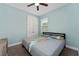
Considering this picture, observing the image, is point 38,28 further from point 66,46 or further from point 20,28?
point 66,46

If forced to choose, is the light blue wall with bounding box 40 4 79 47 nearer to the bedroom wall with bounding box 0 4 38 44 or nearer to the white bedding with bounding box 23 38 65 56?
the white bedding with bounding box 23 38 65 56

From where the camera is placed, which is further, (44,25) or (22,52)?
(44,25)

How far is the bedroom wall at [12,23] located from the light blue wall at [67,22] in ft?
1.30

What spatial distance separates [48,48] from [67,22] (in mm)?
580

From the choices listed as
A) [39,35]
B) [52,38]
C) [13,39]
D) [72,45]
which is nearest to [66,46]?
[72,45]

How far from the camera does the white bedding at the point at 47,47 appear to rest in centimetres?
124

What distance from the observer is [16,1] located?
4.33 feet

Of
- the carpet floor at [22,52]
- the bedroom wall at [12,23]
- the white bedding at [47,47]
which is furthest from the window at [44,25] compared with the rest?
the carpet floor at [22,52]

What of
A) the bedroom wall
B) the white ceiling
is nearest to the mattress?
the bedroom wall

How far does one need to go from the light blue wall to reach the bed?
0.35ft

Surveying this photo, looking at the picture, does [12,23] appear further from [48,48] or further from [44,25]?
[48,48]

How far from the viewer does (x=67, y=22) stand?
55.9 inches

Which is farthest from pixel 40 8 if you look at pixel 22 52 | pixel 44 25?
pixel 22 52

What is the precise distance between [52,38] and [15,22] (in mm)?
744
